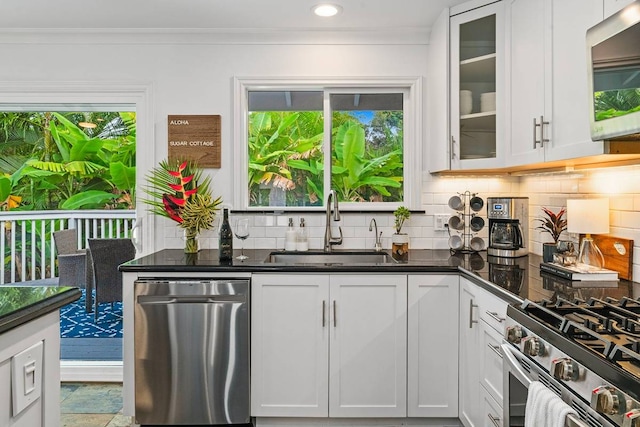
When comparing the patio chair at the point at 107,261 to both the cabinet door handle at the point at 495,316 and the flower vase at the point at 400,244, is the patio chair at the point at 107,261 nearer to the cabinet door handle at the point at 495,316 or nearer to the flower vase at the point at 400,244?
the flower vase at the point at 400,244

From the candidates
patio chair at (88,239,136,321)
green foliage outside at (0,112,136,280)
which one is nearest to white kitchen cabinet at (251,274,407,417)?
patio chair at (88,239,136,321)

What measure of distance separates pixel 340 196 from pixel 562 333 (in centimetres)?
206

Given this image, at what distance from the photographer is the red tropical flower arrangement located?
2865 mm

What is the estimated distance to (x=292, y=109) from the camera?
3221 mm

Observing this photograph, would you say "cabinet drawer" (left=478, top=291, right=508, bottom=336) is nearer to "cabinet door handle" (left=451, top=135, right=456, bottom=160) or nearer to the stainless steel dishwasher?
"cabinet door handle" (left=451, top=135, right=456, bottom=160)

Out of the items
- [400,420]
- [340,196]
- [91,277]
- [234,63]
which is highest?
[234,63]

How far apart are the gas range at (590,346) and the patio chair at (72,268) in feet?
13.3

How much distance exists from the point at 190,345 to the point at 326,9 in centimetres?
207

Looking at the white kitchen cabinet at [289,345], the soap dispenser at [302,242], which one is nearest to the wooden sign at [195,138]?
the soap dispenser at [302,242]

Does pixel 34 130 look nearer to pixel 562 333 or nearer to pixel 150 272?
pixel 150 272

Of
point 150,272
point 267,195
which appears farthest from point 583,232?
point 150,272

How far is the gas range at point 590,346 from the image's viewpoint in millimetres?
985

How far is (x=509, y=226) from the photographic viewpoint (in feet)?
8.73

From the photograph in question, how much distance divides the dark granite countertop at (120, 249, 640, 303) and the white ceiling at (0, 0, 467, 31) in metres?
1.49
